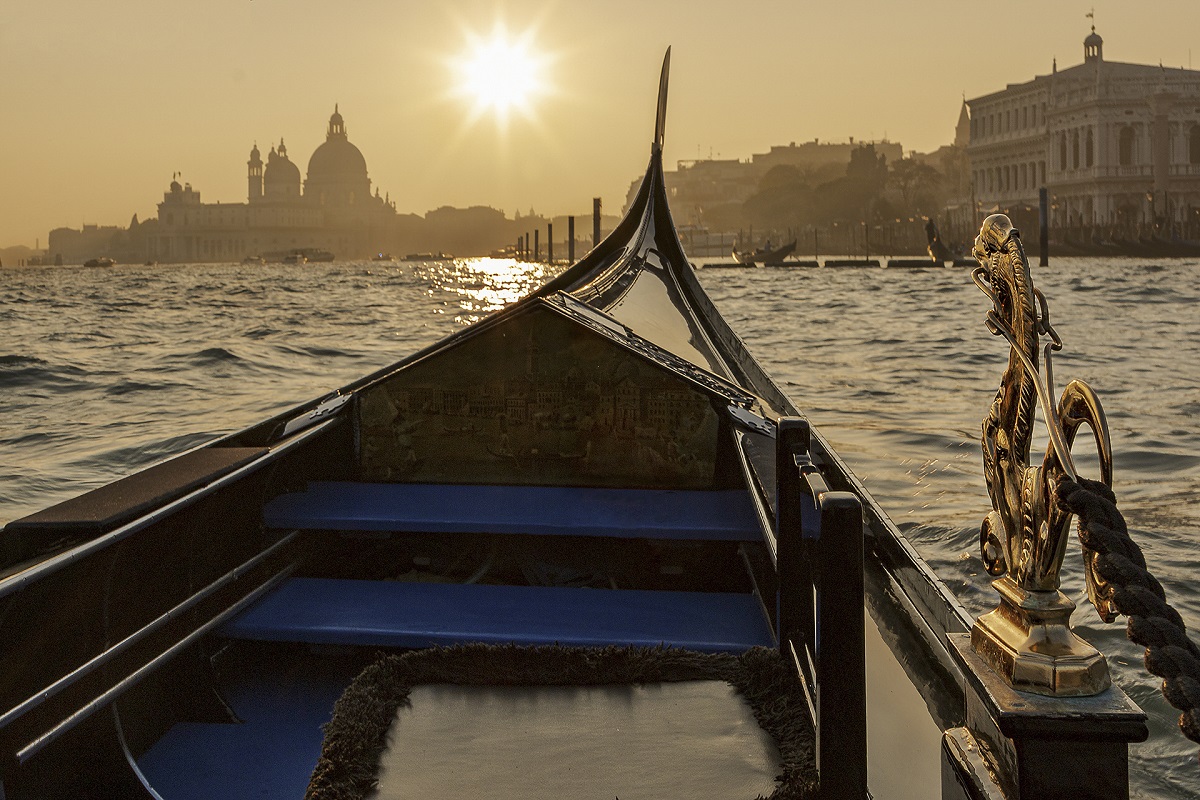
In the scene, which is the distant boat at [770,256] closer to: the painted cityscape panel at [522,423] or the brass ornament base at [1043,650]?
the painted cityscape panel at [522,423]

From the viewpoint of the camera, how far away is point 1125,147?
108 ft

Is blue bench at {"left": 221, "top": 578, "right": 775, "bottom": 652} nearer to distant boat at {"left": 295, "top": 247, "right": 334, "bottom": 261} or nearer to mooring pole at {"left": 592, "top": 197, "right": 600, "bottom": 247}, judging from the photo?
mooring pole at {"left": 592, "top": 197, "right": 600, "bottom": 247}

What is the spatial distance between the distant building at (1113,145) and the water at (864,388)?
64.2 ft

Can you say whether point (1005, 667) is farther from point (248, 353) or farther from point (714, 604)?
point (248, 353)

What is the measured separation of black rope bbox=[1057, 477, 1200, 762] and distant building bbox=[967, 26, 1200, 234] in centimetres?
3161

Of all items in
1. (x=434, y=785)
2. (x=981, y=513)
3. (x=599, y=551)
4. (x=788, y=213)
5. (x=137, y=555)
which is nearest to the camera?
(x=434, y=785)

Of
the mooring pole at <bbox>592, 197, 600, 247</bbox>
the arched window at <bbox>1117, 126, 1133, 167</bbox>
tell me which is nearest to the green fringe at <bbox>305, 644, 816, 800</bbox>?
the mooring pole at <bbox>592, 197, 600, 247</bbox>

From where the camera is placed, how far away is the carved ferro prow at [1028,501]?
2.02 ft

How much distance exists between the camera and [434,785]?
2.70ft

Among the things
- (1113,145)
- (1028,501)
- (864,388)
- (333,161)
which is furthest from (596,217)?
(333,161)

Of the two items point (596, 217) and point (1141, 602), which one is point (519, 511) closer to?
point (1141, 602)

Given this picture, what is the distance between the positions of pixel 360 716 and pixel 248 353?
763 cm

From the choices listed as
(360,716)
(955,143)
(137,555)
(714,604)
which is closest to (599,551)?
(714,604)

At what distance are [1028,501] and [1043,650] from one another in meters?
0.09
